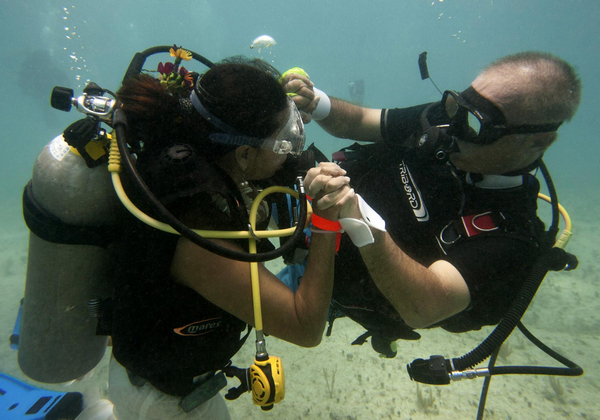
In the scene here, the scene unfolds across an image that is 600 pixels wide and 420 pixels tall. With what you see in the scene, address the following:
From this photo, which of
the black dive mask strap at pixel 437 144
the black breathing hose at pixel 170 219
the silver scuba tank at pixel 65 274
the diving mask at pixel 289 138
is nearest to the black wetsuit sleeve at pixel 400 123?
A: the black dive mask strap at pixel 437 144

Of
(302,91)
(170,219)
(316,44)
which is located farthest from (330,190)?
(316,44)

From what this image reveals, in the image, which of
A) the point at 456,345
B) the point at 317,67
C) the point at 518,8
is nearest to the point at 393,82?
the point at 317,67

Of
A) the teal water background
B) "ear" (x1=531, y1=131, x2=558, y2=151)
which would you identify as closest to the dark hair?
"ear" (x1=531, y1=131, x2=558, y2=151)

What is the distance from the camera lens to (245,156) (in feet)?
5.49

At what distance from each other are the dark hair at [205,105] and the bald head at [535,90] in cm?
163

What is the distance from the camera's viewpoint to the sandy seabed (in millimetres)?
4809

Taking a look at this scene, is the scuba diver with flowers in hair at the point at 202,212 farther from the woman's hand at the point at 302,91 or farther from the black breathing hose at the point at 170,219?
the woman's hand at the point at 302,91

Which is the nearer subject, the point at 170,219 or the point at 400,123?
the point at 170,219

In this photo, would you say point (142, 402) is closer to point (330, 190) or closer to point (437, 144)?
point (330, 190)

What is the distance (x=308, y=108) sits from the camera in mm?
2564

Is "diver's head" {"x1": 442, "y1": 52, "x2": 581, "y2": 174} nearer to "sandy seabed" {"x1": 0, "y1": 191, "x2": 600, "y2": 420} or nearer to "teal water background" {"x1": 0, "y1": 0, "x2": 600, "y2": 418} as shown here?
"sandy seabed" {"x1": 0, "y1": 191, "x2": 600, "y2": 420}

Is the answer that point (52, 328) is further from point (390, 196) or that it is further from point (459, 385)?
point (459, 385)

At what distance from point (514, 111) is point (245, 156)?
1857mm

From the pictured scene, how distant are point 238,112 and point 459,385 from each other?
6.34m
